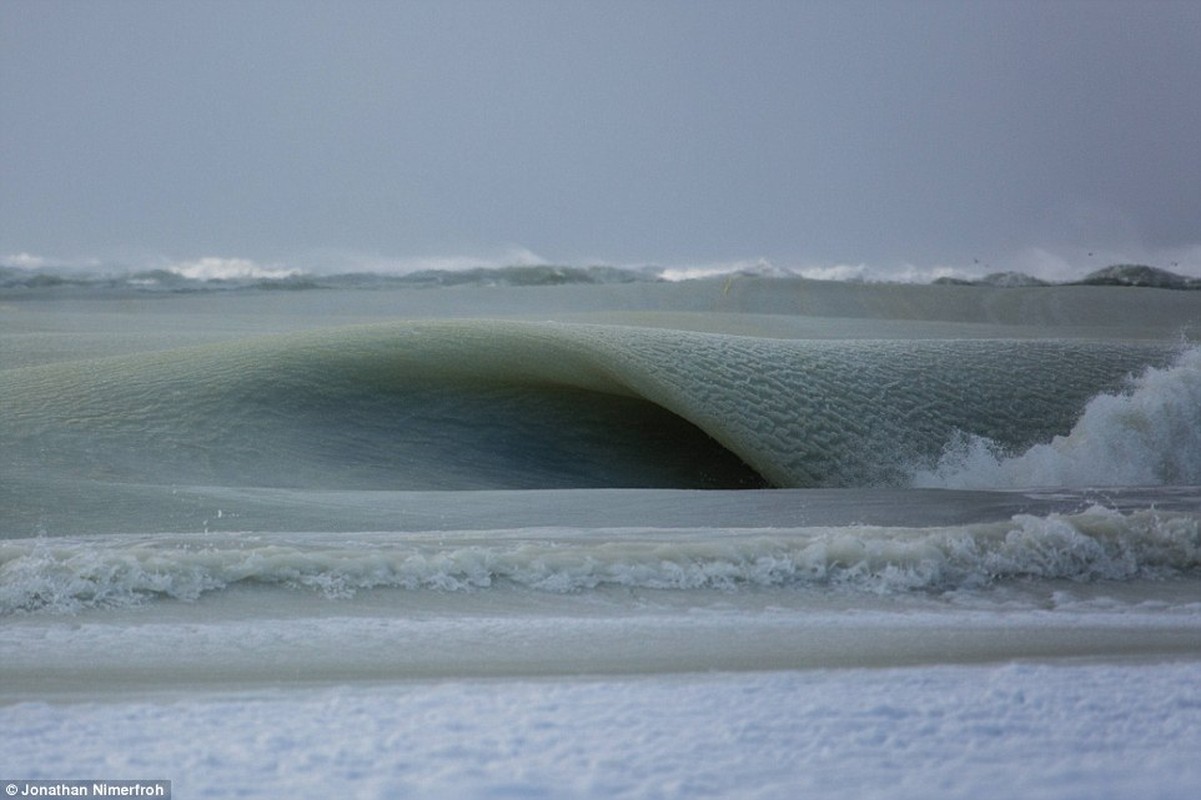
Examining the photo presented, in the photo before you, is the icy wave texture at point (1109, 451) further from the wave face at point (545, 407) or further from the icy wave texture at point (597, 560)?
the icy wave texture at point (597, 560)

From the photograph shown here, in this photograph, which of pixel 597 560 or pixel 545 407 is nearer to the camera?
pixel 597 560

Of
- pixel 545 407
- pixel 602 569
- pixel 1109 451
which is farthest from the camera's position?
pixel 545 407

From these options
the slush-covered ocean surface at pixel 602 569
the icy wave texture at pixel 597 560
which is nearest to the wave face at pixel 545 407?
the slush-covered ocean surface at pixel 602 569

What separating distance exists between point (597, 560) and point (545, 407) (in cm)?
247

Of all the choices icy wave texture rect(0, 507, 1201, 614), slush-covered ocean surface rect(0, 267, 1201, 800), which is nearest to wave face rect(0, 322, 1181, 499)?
slush-covered ocean surface rect(0, 267, 1201, 800)

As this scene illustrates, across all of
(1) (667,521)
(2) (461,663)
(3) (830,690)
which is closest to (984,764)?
(3) (830,690)

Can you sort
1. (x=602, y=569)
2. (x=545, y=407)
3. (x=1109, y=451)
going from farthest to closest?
(x=545, y=407) < (x=1109, y=451) < (x=602, y=569)

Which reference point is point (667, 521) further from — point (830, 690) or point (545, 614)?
point (830, 690)

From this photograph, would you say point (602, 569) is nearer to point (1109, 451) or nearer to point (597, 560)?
point (597, 560)

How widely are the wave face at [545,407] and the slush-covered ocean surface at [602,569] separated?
12 mm

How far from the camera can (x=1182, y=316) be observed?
7.76 meters

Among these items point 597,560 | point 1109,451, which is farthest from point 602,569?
point 1109,451

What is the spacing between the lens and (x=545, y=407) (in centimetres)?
403

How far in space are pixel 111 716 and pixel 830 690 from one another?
527mm
